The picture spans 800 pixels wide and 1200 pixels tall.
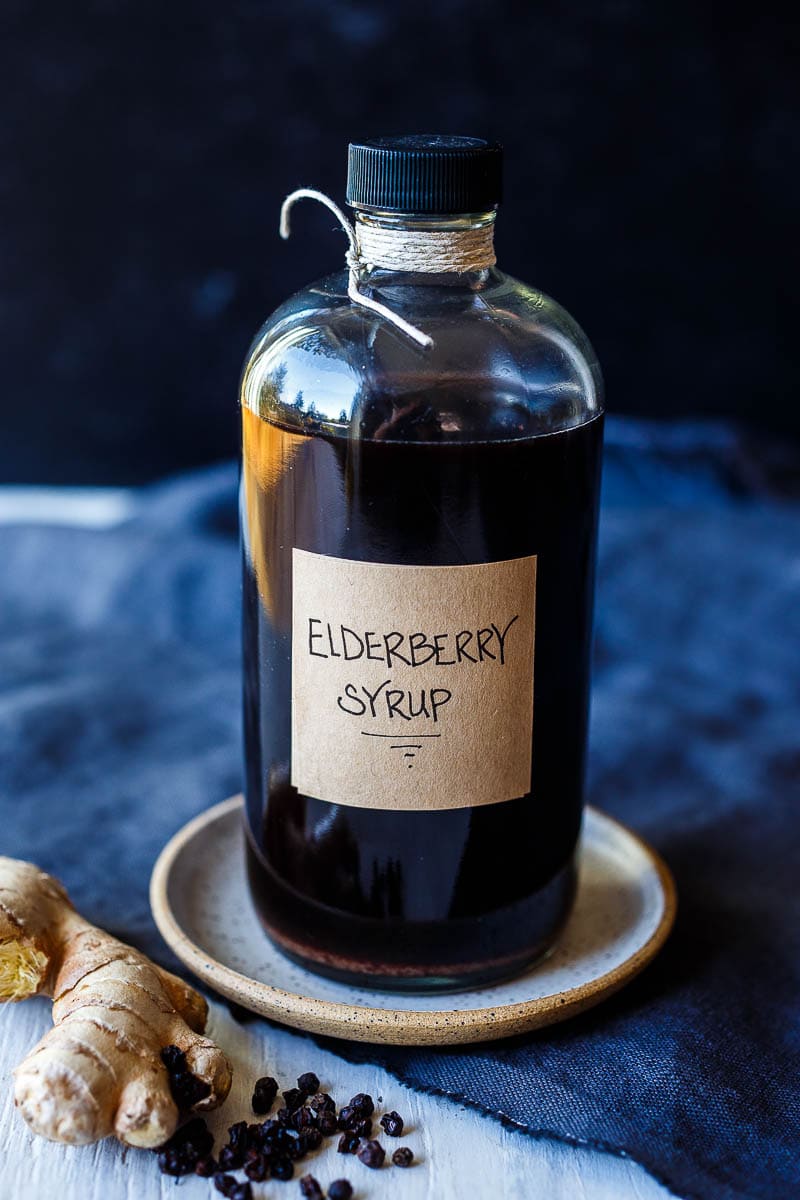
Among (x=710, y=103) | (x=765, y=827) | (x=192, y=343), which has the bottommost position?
(x=765, y=827)

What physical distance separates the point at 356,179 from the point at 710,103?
83cm

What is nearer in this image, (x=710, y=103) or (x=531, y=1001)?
(x=531, y=1001)

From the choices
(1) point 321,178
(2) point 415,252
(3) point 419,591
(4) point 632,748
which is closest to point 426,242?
(2) point 415,252

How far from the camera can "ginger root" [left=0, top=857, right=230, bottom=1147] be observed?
60 cm

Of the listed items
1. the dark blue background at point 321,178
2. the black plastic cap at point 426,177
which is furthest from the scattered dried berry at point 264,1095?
the dark blue background at point 321,178

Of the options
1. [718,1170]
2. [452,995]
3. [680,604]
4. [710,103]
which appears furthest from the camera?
[710,103]

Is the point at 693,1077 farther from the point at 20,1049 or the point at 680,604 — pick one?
the point at 680,604

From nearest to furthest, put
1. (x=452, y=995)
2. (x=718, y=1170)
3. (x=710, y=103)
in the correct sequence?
(x=718, y=1170) < (x=452, y=995) < (x=710, y=103)

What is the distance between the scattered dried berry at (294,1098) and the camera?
659 mm

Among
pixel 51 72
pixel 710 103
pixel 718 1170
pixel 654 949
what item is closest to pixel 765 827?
pixel 654 949

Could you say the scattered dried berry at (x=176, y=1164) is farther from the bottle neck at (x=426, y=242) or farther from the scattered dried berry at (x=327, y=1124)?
the bottle neck at (x=426, y=242)

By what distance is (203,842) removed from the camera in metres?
0.87

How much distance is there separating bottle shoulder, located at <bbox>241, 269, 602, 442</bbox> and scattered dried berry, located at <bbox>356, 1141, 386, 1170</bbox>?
0.32 m

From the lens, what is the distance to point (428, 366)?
65 centimetres
